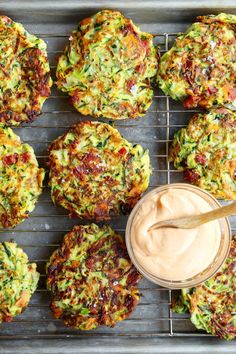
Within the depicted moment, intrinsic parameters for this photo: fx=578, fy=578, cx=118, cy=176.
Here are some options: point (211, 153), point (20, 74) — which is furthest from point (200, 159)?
point (20, 74)

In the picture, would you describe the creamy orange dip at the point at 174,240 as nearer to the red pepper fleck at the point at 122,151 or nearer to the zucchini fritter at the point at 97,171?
the zucchini fritter at the point at 97,171

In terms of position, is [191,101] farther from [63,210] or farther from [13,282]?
[13,282]

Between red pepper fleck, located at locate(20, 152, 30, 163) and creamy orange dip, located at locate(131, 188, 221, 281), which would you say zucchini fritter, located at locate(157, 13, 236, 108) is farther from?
red pepper fleck, located at locate(20, 152, 30, 163)

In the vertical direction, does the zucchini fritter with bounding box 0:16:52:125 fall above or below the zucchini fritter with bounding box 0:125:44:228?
above

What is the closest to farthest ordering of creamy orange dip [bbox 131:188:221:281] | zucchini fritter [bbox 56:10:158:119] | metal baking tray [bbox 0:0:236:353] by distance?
creamy orange dip [bbox 131:188:221:281] → zucchini fritter [bbox 56:10:158:119] → metal baking tray [bbox 0:0:236:353]

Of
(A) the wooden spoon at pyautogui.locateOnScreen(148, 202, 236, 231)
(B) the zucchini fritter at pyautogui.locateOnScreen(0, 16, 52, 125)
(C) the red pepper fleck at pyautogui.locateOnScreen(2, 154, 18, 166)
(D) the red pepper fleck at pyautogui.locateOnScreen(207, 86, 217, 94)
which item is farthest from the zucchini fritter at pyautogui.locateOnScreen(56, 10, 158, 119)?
(A) the wooden spoon at pyautogui.locateOnScreen(148, 202, 236, 231)
